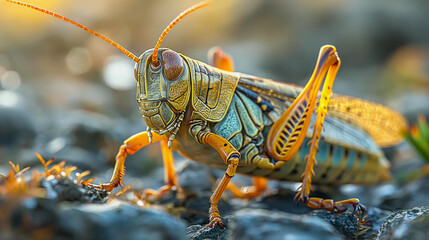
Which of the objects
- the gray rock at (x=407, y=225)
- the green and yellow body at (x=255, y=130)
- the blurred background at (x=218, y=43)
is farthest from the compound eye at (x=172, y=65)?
the blurred background at (x=218, y=43)

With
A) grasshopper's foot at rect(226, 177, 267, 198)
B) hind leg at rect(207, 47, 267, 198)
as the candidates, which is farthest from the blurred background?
grasshopper's foot at rect(226, 177, 267, 198)

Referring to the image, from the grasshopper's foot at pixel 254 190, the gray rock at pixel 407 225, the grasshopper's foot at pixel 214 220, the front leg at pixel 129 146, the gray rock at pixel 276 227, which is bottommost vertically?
the grasshopper's foot at pixel 254 190

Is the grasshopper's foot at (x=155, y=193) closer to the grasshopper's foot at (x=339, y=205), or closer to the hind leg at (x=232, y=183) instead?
the hind leg at (x=232, y=183)

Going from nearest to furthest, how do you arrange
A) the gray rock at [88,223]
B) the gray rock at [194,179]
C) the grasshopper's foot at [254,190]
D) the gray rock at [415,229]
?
the gray rock at [88,223] < the gray rock at [415,229] < the gray rock at [194,179] < the grasshopper's foot at [254,190]

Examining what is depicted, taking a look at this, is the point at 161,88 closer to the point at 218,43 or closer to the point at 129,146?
the point at 129,146

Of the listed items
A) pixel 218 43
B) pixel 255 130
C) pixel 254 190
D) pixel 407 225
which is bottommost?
pixel 254 190

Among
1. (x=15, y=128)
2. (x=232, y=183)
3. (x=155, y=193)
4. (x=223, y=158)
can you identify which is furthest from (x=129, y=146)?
(x=15, y=128)

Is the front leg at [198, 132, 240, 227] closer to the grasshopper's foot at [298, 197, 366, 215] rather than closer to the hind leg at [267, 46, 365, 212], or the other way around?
the hind leg at [267, 46, 365, 212]

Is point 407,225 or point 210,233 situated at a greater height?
point 407,225
